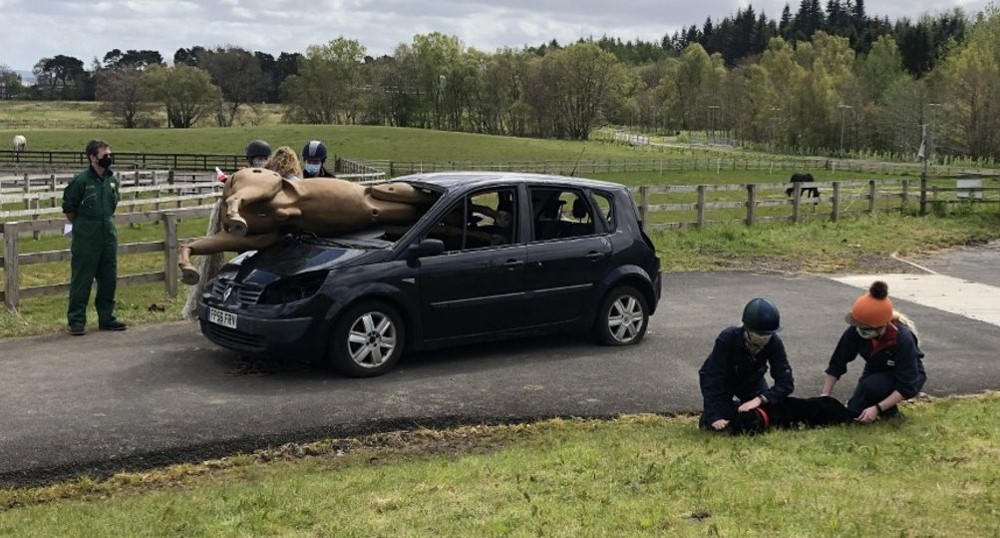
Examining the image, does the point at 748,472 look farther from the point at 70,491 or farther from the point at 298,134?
the point at 298,134

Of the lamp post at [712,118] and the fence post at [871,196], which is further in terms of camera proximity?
the lamp post at [712,118]

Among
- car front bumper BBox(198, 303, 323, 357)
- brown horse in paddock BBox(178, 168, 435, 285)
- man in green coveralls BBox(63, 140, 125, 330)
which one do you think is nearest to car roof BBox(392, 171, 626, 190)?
brown horse in paddock BBox(178, 168, 435, 285)

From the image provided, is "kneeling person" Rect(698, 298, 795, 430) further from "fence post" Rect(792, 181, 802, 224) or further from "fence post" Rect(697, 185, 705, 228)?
"fence post" Rect(792, 181, 802, 224)

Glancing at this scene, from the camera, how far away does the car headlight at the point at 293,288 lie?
25.6ft

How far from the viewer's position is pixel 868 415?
6.48 meters

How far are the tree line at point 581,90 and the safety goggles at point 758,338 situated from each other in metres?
85.1

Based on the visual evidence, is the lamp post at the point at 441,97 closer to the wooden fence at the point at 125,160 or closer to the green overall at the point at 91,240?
the wooden fence at the point at 125,160

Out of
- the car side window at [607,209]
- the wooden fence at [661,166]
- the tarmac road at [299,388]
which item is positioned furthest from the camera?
the wooden fence at [661,166]

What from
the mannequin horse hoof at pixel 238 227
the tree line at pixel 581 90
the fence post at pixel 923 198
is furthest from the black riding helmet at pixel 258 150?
the tree line at pixel 581 90

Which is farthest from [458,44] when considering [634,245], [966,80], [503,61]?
[634,245]

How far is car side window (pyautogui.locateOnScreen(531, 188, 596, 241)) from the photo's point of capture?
9031 mm

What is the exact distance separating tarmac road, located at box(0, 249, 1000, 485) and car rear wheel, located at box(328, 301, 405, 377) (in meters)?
0.14

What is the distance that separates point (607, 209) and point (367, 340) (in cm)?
285

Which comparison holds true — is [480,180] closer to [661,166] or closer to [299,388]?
[299,388]
